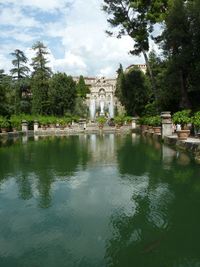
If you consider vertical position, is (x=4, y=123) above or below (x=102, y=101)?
below

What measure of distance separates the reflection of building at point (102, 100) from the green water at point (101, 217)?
202 feet

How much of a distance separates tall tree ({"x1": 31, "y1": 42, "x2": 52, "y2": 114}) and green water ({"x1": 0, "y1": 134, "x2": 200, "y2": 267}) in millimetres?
40870

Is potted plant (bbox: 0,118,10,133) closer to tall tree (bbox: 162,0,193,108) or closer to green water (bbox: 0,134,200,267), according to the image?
tall tree (bbox: 162,0,193,108)

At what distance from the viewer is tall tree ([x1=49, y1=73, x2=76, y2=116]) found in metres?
50.3

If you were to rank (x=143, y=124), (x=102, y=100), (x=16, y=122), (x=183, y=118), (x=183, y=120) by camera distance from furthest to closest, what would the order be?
(x=102, y=100) → (x=16, y=122) → (x=143, y=124) → (x=183, y=118) → (x=183, y=120)

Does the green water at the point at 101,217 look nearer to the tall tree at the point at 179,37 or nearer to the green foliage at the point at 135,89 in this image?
the tall tree at the point at 179,37

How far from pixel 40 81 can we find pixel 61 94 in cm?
389

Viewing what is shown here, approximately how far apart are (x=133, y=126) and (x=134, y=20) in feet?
44.0

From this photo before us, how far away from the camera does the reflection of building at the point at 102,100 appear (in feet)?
250

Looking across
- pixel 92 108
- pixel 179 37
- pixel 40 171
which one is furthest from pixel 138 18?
pixel 92 108

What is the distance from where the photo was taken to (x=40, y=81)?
169 ft

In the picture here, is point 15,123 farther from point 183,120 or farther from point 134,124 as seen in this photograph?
point 183,120

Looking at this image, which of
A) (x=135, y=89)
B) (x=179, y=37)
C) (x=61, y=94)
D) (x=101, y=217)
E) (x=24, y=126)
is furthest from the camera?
(x=61, y=94)

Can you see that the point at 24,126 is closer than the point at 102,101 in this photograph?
Yes
